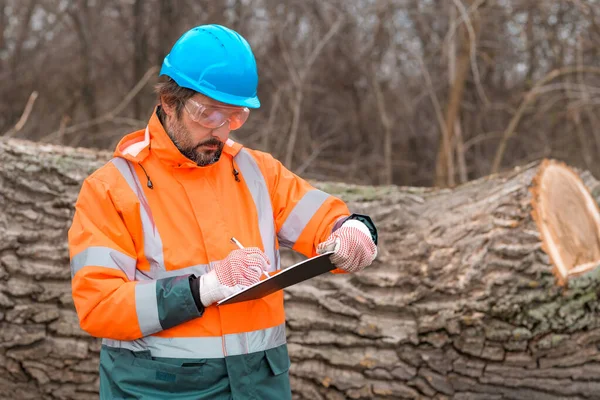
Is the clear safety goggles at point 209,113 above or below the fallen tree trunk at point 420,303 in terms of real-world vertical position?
above

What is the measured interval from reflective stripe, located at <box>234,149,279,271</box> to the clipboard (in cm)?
20

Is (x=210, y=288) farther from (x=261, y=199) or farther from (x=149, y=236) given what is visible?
(x=261, y=199)

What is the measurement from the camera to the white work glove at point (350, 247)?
219 cm

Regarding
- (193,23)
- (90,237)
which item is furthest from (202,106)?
(193,23)

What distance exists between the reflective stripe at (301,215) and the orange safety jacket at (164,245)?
0.09 meters

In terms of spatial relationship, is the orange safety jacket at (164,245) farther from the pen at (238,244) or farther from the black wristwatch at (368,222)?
the black wristwatch at (368,222)

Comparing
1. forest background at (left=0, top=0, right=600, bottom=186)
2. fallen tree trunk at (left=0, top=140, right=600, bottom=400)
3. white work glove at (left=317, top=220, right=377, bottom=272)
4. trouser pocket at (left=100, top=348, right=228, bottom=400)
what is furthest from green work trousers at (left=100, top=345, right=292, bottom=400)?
forest background at (left=0, top=0, right=600, bottom=186)

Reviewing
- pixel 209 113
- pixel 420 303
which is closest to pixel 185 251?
pixel 209 113

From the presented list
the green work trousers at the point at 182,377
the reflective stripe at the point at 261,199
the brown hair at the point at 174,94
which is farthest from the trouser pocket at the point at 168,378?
the brown hair at the point at 174,94

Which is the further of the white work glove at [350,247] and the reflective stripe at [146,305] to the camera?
the white work glove at [350,247]

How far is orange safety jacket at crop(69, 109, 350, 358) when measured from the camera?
6.74 ft

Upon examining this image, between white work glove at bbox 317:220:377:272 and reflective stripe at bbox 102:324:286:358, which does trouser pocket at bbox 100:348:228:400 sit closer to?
reflective stripe at bbox 102:324:286:358

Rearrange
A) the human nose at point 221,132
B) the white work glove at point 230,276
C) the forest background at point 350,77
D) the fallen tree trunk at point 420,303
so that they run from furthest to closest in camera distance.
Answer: the forest background at point 350,77 < the fallen tree trunk at point 420,303 < the human nose at point 221,132 < the white work glove at point 230,276

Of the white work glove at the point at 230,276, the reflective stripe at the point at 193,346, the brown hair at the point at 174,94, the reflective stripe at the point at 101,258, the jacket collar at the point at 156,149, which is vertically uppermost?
the brown hair at the point at 174,94
